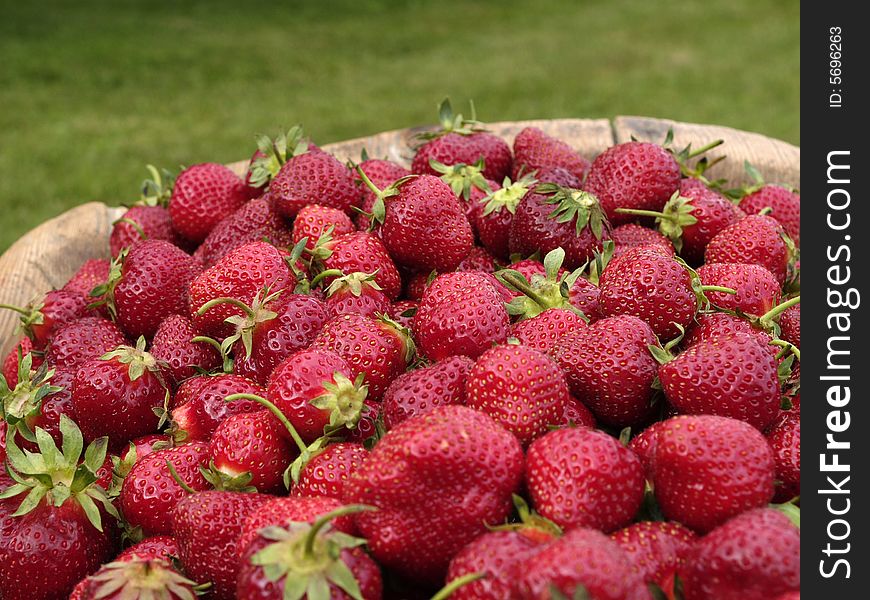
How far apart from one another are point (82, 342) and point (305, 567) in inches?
36.2

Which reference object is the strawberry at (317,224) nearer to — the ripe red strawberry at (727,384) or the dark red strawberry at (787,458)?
the ripe red strawberry at (727,384)

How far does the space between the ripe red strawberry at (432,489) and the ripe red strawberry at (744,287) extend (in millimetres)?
663

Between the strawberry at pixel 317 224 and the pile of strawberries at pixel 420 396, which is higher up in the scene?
the strawberry at pixel 317 224

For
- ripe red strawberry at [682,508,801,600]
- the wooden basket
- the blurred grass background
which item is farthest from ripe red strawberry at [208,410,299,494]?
the blurred grass background

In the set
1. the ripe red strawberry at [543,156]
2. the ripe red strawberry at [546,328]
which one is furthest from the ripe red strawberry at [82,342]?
the ripe red strawberry at [543,156]

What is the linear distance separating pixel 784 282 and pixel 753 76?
15.8 ft

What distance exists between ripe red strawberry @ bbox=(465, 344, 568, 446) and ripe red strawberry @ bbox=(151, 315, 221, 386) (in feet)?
2.00

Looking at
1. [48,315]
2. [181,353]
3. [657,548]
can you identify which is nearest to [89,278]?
[48,315]

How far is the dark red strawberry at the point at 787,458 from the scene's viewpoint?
1232 mm

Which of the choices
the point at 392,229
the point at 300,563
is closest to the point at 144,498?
the point at 300,563

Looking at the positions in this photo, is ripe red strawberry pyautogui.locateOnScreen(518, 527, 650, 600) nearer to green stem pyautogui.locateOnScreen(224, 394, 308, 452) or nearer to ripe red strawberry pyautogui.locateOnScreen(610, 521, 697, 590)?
ripe red strawberry pyautogui.locateOnScreen(610, 521, 697, 590)

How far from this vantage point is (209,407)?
57.2 inches

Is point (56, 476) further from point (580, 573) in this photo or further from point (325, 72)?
point (325, 72)

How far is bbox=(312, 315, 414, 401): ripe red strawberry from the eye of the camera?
1.41 metres
